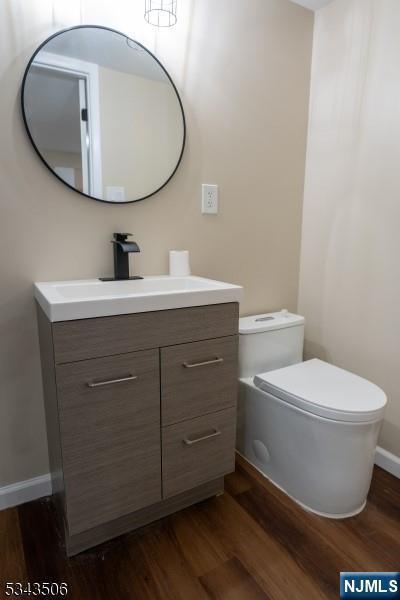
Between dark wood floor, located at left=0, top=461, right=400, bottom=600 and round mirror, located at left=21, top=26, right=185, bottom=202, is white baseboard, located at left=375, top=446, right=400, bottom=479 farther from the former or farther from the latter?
round mirror, located at left=21, top=26, right=185, bottom=202

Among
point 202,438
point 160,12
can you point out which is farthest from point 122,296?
point 160,12

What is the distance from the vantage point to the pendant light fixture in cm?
138

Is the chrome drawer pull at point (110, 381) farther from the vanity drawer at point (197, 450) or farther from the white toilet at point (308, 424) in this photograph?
the white toilet at point (308, 424)

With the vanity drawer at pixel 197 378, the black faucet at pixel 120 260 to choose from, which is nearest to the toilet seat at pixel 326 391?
the vanity drawer at pixel 197 378

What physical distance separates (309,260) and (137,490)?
4.72ft

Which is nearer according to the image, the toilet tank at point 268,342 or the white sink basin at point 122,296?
the white sink basin at point 122,296

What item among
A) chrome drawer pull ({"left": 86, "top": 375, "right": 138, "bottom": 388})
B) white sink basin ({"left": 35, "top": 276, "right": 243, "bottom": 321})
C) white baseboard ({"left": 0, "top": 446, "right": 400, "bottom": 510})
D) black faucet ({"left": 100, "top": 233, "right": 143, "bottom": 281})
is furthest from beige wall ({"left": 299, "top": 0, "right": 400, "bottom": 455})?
white baseboard ({"left": 0, "top": 446, "right": 400, "bottom": 510})

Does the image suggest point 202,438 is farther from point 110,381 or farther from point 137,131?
point 137,131

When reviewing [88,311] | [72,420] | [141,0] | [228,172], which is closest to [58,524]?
[72,420]

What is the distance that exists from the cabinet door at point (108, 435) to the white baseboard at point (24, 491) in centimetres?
43

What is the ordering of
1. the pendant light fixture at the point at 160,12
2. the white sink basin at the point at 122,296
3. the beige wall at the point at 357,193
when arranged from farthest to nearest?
1. the beige wall at the point at 357,193
2. the pendant light fixture at the point at 160,12
3. the white sink basin at the point at 122,296

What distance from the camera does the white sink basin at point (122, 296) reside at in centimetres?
98

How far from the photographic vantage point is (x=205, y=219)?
1.67 metres

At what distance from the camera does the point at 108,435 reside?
1.10 meters
